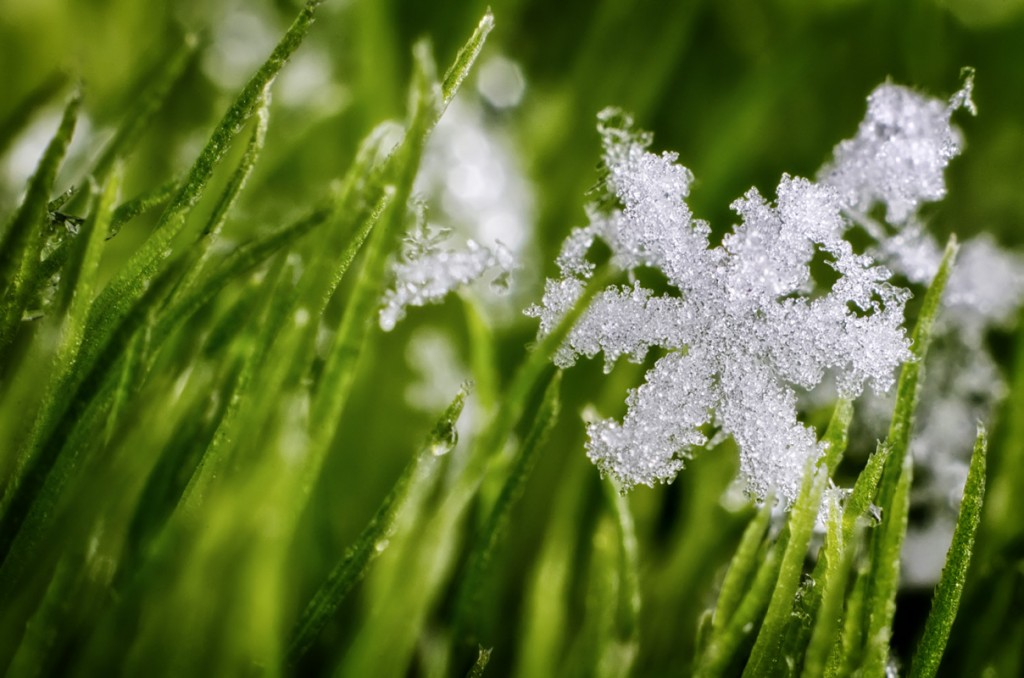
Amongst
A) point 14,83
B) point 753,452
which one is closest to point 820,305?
point 753,452

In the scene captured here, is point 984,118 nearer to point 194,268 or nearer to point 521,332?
point 521,332

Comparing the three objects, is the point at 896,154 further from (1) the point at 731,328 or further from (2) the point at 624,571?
(2) the point at 624,571

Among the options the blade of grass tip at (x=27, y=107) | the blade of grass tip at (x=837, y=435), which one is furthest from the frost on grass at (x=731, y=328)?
the blade of grass tip at (x=27, y=107)

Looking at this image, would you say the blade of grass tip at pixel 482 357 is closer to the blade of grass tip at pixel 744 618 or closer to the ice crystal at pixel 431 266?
the ice crystal at pixel 431 266

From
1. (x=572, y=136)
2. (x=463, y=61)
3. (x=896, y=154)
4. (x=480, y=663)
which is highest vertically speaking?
(x=572, y=136)

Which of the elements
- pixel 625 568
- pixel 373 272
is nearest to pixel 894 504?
pixel 625 568

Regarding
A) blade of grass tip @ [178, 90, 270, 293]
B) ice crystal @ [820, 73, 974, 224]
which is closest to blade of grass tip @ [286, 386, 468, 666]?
blade of grass tip @ [178, 90, 270, 293]
